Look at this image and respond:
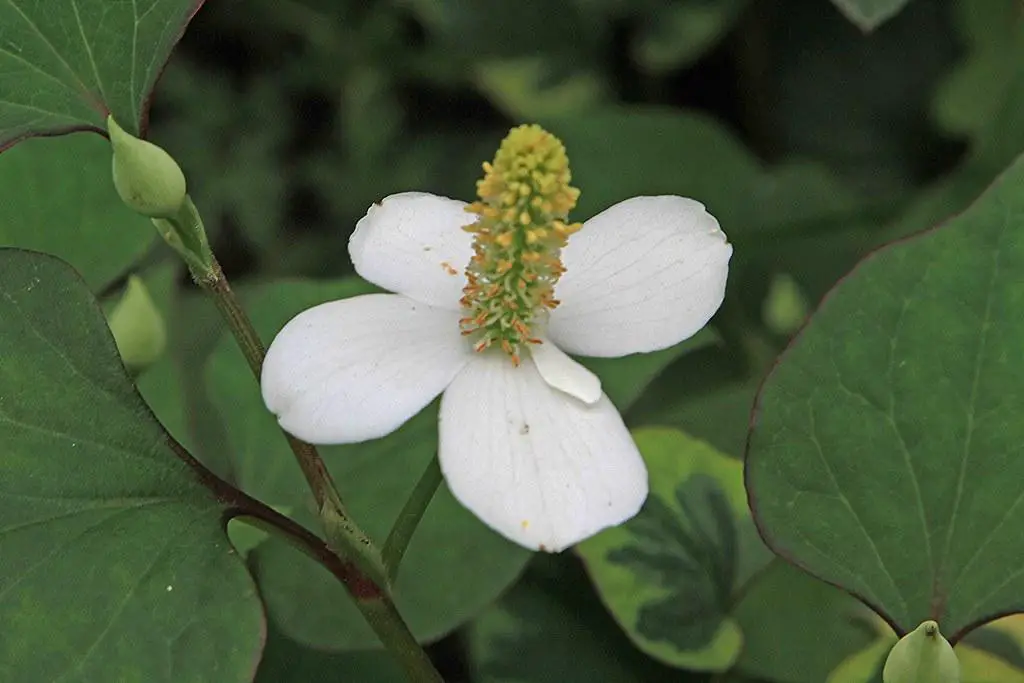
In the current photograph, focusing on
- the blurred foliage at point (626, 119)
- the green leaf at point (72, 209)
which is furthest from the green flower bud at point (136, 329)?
the blurred foliage at point (626, 119)

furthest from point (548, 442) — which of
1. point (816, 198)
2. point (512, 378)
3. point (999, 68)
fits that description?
point (999, 68)

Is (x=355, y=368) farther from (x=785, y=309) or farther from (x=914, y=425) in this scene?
(x=785, y=309)

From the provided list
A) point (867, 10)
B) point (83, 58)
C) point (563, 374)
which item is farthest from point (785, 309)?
point (83, 58)

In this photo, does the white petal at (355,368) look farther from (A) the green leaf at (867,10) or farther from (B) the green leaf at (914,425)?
(A) the green leaf at (867,10)

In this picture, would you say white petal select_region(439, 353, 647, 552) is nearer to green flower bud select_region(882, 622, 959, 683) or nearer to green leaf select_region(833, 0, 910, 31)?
green flower bud select_region(882, 622, 959, 683)

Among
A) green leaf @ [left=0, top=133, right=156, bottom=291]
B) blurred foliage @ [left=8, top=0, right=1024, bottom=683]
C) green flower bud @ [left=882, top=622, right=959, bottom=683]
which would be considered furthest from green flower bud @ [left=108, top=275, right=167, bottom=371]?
green flower bud @ [left=882, top=622, right=959, bottom=683]

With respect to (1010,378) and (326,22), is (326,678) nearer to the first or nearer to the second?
(1010,378)
